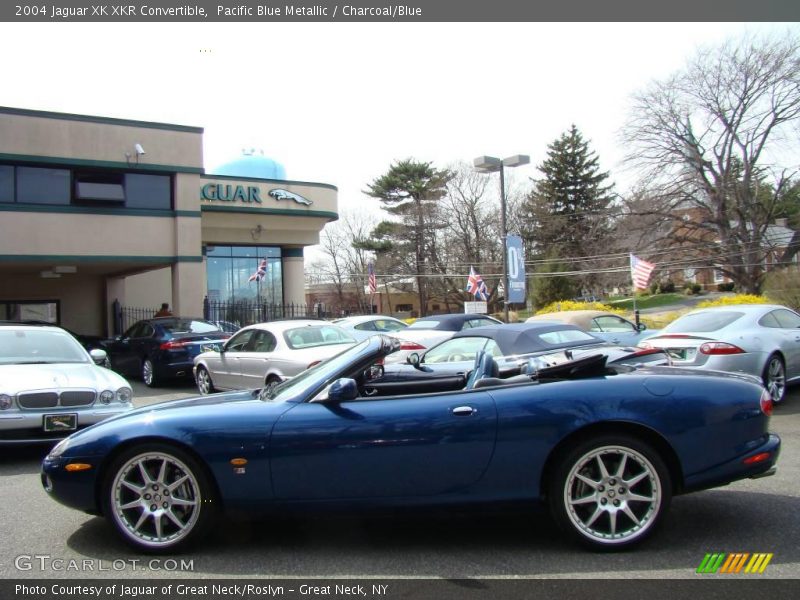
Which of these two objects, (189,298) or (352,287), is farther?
(352,287)

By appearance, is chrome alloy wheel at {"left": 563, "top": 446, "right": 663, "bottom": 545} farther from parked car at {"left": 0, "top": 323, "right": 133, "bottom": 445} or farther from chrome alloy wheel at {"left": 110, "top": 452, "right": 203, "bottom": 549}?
parked car at {"left": 0, "top": 323, "right": 133, "bottom": 445}

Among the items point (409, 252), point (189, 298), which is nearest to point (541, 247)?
point (409, 252)

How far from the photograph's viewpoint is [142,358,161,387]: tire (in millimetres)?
13242

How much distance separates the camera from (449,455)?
378cm

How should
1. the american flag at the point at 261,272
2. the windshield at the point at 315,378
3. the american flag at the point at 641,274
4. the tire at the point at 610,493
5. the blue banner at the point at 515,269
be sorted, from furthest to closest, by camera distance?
1. the american flag at the point at 261,272
2. the american flag at the point at 641,274
3. the blue banner at the point at 515,269
4. the windshield at the point at 315,378
5. the tire at the point at 610,493

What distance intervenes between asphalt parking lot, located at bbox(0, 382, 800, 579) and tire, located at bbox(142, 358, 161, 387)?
849 centimetres

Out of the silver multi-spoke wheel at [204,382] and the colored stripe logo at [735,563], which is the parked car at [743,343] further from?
the silver multi-spoke wheel at [204,382]

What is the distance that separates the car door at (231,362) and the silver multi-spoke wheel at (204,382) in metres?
0.42

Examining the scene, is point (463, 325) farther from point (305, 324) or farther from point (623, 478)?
point (623, 478)

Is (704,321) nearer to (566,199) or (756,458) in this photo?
(756,458)

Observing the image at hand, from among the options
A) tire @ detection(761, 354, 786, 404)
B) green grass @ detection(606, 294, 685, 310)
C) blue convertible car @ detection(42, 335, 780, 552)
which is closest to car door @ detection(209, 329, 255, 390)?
blue convertible car @ detection(42, 335, 780, 552)

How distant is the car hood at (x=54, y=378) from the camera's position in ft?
22.2

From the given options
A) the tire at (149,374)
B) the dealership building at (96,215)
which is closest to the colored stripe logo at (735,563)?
the tire at (149,374)
